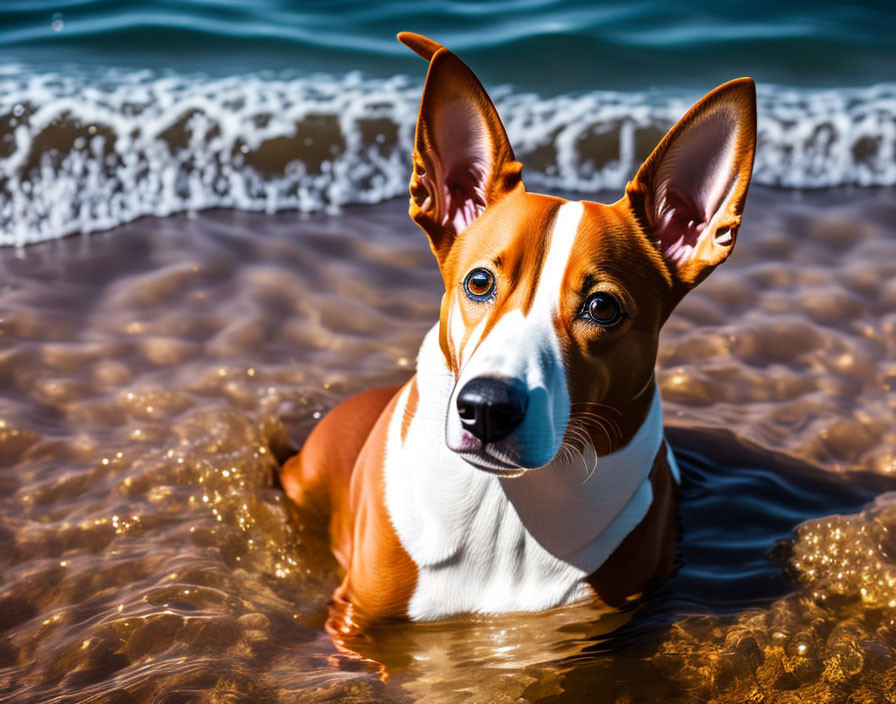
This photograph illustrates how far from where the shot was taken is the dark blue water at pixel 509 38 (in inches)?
311

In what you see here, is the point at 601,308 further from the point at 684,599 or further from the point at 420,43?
the point at 684,599

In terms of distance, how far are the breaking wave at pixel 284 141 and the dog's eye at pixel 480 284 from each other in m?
3.80

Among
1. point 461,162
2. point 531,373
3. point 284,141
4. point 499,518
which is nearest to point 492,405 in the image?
point 531,373

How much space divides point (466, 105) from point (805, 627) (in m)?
1.68

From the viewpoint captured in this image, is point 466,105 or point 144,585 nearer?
point 466,105

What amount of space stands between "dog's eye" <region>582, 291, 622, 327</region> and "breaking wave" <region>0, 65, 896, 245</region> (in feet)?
12.9

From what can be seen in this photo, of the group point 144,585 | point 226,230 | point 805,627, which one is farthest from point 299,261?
point 805,627

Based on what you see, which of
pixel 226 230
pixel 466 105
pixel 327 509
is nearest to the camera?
pixel 466 105

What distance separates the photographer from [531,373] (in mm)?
2064

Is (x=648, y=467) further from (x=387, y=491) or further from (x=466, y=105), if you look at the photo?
(x=466, y=105)

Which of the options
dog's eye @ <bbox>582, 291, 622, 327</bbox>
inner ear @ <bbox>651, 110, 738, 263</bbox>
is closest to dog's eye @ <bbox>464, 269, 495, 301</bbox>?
dog's eye @ <bbox>582, 291, 622, 327</bbox>

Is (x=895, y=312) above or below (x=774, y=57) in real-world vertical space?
below

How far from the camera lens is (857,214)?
585 centimetres

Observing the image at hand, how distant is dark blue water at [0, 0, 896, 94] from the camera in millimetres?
7902
